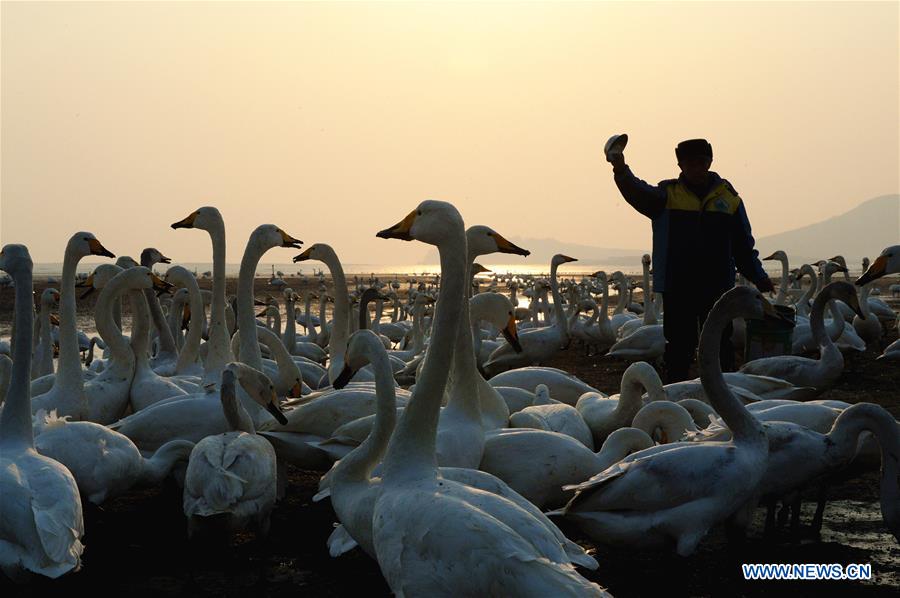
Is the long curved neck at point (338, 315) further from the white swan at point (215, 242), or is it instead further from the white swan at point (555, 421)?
the white swan at point (555, 421)

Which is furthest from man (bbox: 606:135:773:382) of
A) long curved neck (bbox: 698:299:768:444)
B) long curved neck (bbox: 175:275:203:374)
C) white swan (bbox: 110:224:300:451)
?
long curved neck (bbox: 175:275:203:374)

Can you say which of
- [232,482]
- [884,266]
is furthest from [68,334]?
[884,266]

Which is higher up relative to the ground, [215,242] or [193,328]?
[215,242]

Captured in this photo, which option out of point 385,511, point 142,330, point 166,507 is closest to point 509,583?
point 385,511

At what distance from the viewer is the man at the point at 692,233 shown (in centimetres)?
980

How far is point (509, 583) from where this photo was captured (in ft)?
13.4

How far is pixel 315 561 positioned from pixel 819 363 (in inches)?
245

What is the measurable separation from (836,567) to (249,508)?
3.31 meters

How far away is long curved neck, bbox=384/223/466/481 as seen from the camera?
199 inches

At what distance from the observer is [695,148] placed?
9758 millimetres

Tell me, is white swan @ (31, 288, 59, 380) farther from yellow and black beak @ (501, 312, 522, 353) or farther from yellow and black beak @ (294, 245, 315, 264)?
yellow and black beak @ (501, 312, 522, 353)

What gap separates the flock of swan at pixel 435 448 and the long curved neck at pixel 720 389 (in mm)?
13

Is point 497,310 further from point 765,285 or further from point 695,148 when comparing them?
point 765,285

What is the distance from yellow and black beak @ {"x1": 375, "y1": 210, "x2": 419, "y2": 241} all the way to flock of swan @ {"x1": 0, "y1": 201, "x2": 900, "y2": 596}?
1 cm
